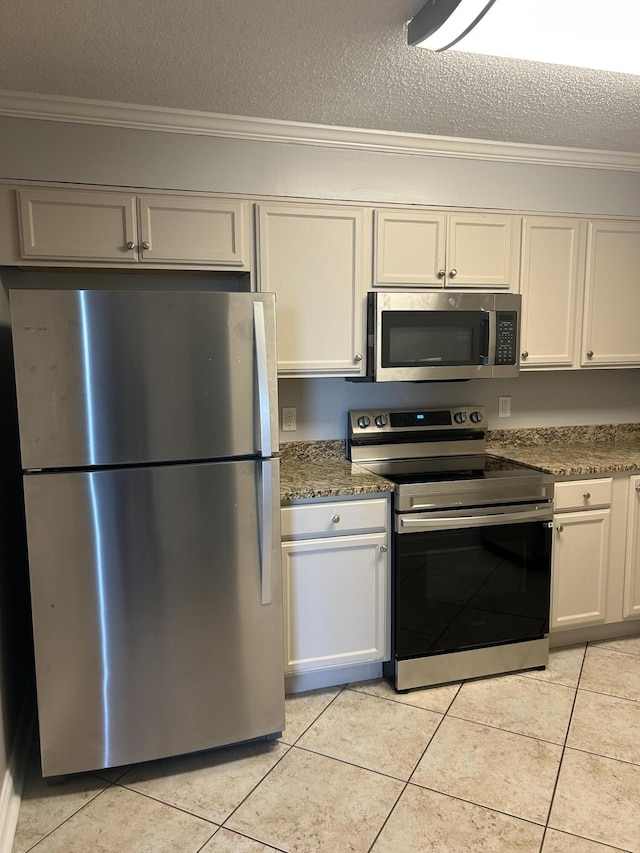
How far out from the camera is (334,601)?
2494 millimetres

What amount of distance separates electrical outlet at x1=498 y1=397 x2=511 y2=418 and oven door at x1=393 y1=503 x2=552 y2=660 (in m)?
0.73

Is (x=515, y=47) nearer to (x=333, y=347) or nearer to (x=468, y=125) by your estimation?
(x=468, y=125)

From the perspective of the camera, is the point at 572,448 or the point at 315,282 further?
the point at 572,448

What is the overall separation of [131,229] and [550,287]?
1921mm

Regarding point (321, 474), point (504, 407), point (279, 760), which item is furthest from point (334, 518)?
point (504, 407)

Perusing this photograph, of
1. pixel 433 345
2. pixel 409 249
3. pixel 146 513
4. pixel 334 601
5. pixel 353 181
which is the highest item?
pixel 353 181

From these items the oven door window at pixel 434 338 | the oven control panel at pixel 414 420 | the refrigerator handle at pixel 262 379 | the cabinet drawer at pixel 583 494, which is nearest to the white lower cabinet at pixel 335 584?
the refrigerator handle at pixel 262 379

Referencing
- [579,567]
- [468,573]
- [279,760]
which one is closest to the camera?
A: [279,760]

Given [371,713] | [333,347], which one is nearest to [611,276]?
[333,347]

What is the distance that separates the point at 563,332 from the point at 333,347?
117cm

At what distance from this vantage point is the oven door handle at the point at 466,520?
2.48m

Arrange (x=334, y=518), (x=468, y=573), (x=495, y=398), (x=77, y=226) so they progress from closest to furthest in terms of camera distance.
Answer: (x=77, y=226)
(x=334, y=518)
(x=468, y=573)
(x=495, y=398)

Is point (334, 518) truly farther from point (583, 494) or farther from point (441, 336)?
point (583, 494)

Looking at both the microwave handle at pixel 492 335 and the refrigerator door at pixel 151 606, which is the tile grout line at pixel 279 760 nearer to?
the refrigerator door at pixel 151 606
